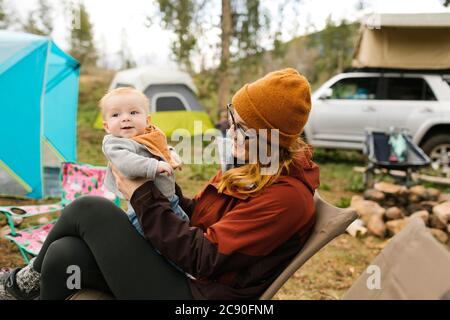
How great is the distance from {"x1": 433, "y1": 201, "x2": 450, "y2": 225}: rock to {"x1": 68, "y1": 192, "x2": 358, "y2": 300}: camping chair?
2.97m

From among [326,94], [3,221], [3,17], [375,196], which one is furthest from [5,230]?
[3,17]

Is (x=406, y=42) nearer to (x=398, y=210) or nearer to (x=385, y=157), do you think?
(x=385, y=157)

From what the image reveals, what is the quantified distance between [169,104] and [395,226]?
594cm

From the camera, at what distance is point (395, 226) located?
407 cm

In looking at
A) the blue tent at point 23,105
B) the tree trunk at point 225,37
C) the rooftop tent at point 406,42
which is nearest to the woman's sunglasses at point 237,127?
the blue tent at point 23,105

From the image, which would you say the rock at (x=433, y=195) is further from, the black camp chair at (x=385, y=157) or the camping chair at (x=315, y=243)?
the camping chair at (x=315, y=243)

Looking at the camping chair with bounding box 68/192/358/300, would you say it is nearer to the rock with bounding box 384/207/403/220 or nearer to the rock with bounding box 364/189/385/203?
the rock with bounding box 384/207/403/220

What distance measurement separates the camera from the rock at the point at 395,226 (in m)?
4.06

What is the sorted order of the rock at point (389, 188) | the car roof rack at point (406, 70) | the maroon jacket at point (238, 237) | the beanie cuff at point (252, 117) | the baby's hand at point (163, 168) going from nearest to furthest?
1. the maroon jacket at point (238, 237)
2. the beanie cuff at point (252, 117)
3. the baby's hand at point (163, 168)
4. the rock at point (389, 188)
5. the car roof rack at point (406, 70)

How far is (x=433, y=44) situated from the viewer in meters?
6.56

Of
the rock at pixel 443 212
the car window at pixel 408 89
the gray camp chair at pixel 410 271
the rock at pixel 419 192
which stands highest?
the gray camp chair at pixel 410 271
